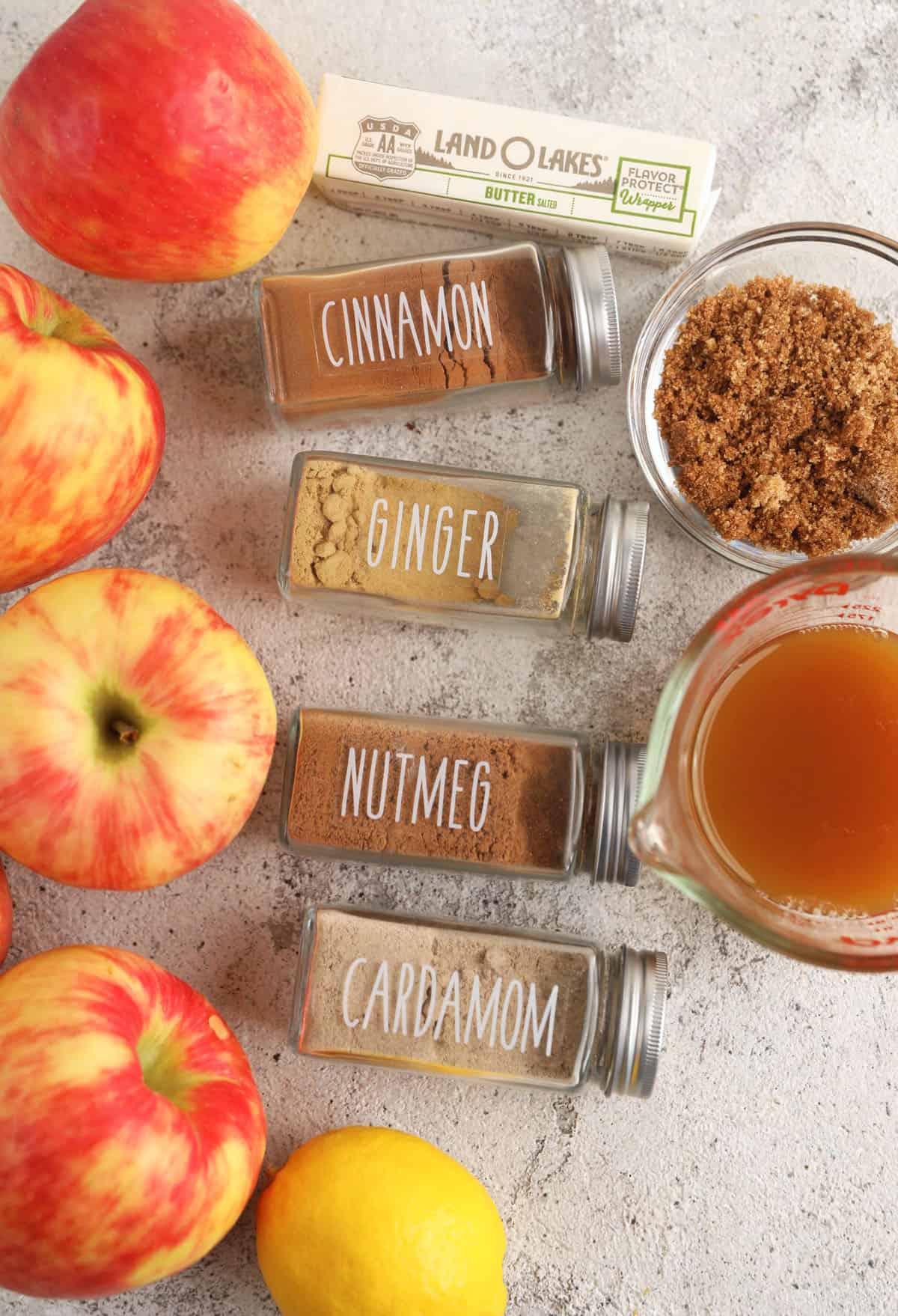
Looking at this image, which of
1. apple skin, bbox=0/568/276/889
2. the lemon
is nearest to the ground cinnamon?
apple skin, bbox=0/568/276/889

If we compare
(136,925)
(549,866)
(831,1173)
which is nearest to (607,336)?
(549,866)

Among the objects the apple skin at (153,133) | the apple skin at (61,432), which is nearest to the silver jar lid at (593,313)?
the apple skin at (153,133)

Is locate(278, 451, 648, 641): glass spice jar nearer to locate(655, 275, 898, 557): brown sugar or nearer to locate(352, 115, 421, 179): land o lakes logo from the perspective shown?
locate(655, 275, 898, 557): brown sugar

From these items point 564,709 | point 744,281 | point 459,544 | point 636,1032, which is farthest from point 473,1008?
point 744,281

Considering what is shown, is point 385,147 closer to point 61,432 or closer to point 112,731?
point 61,432

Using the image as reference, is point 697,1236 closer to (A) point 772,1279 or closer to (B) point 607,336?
(A) point 772,1279

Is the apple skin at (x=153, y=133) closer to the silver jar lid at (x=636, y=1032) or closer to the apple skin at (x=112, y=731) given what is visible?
the apple skin at (x=112, y=731)
